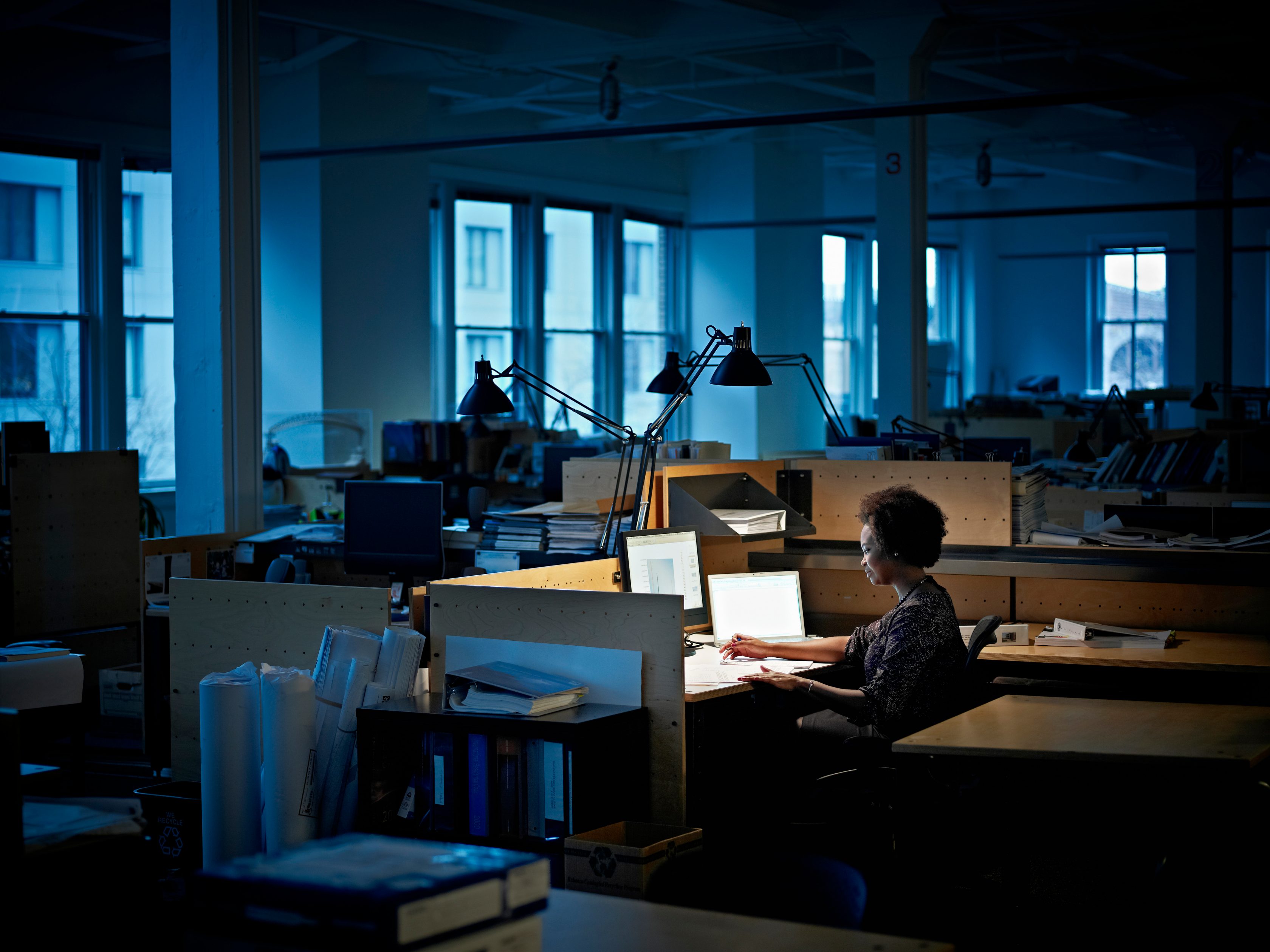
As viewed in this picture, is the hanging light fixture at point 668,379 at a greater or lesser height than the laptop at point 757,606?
greater

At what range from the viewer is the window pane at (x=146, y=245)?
31.9 feet

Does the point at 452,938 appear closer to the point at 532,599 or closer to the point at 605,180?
the point at 532,599

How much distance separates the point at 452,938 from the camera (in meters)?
1.45

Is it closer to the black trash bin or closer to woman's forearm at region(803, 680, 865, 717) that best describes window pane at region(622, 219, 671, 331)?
woman's forearm at region(803, 680, 865, 717)

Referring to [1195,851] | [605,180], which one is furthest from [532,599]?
[605,180]

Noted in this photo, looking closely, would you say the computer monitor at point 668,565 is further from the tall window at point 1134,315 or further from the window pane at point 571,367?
the tall window at point 1134,315

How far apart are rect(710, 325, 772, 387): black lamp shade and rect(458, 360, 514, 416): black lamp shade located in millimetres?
865

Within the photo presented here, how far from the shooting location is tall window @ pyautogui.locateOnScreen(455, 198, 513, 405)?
39.1 feet

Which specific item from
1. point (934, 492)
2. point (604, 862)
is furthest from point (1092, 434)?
point (604, 862)

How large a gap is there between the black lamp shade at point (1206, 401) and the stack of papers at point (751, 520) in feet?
22.0

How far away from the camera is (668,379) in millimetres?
5980

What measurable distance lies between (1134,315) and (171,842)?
16.1 metres

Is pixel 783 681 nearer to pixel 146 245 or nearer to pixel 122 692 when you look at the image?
pixel 122 692

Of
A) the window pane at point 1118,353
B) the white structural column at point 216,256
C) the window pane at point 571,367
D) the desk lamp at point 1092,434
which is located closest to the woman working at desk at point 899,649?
the white structural column at point 216,256
